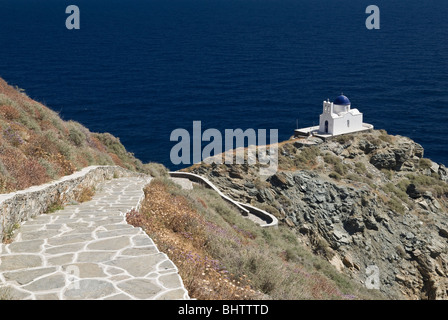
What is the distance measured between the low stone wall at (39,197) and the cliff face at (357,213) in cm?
1879

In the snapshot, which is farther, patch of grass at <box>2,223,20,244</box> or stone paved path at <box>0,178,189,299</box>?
patch of grass at <box>2,223,20,244</box>

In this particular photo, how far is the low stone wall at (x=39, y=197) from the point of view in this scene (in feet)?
27.7

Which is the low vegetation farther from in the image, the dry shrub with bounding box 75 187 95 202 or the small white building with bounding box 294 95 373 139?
the small white building with bounding box 294 95 373 139

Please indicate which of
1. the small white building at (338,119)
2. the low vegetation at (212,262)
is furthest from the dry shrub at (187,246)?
the small white building at (338,119)

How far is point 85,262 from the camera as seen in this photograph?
7031mm

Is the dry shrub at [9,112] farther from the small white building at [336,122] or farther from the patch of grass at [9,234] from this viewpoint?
the small white building at [336,122]

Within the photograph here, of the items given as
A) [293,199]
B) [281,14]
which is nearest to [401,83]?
[293,199]

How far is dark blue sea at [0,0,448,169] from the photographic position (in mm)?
66812

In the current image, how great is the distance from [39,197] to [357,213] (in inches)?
1097

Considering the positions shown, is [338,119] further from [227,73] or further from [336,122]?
[227,73]

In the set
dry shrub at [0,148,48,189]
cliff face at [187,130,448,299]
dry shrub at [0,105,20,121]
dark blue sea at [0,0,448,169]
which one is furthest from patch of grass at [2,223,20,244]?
dark blue sea at [0,0,448,169]

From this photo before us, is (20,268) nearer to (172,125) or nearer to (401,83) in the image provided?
(172,125)

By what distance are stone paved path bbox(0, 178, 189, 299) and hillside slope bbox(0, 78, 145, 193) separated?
1.33 m

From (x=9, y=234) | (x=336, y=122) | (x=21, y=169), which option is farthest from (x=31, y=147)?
(x=336, y=122)
